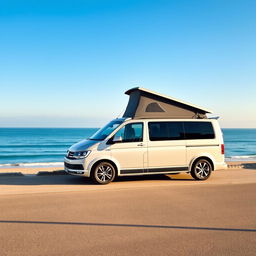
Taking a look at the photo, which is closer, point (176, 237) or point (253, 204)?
point (176, 237)

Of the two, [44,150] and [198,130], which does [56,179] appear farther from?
[44,150]

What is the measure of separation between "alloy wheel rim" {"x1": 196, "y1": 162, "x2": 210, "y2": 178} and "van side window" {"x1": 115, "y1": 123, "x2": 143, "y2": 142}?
2.22 meters

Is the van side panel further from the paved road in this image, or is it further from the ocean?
the ocean

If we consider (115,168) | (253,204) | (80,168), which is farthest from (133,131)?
(253,204)

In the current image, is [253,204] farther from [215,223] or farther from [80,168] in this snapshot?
[80,168]

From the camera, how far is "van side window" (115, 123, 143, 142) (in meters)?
10.5

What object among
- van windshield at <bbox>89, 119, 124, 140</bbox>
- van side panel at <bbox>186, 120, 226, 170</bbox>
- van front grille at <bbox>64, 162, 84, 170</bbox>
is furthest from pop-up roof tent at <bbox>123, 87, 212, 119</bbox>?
van front grille at <bbox>64, 162, 84, 170</bbox>

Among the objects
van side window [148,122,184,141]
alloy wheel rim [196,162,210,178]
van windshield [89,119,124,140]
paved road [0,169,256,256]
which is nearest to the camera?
paved road [0,169,256,256]

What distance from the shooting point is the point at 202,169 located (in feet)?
36.8

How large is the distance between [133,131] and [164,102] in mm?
1579

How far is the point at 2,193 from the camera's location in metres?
8.99

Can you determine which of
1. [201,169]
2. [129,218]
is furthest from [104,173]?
[129,218]

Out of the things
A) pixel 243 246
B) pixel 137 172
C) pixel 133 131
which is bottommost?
pixel 243 246

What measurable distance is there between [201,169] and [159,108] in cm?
245
